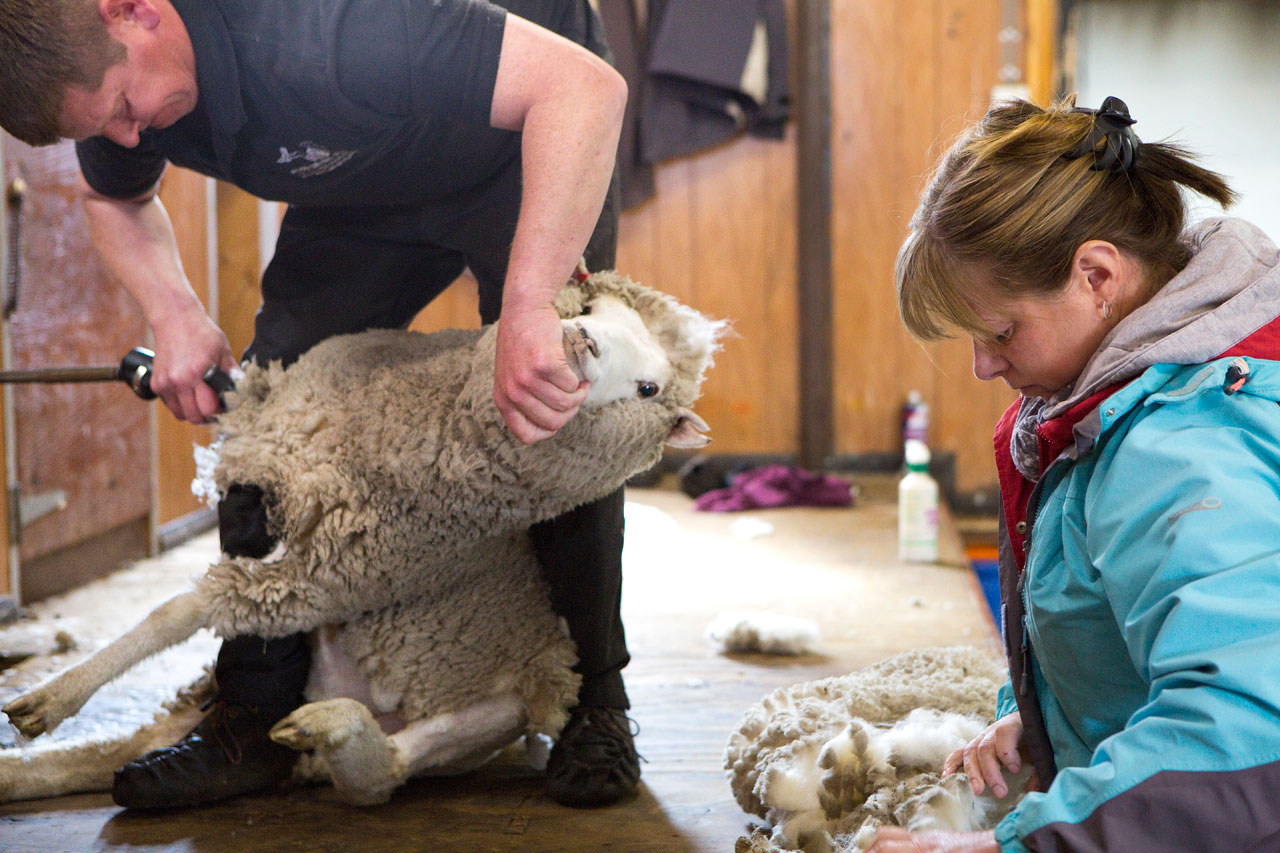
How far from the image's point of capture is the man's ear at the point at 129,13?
1.08 metres

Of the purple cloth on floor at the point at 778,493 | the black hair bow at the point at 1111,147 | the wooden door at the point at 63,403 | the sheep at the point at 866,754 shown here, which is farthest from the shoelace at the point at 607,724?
the purple cloth on floor at the point at 778,493

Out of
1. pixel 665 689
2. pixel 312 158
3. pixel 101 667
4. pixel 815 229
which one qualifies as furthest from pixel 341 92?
pixel 815 229

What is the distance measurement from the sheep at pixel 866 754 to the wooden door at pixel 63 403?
67.7 inches

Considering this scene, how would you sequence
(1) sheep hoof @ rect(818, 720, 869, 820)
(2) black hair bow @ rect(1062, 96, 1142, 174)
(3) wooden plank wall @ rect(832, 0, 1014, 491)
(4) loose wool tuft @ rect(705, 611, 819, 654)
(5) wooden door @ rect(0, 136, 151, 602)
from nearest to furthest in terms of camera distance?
(2) black hair bow @ rect(1062, 96, 1142, 174)
(1) sheep hoof @ rect(818, 720, 869, 820)
(4) loose wool tuft @ rect(705, 611, 819, 654)
(5) wooden door @ rect(0, 136, 151, 602)
(3) wooden plank wall @ rect(832, 0, 1014, 491)

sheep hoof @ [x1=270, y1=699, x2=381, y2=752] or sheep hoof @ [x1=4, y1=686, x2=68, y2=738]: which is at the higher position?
sheep hoof @ [x1=4, y1=686, x2=68, y2=738]

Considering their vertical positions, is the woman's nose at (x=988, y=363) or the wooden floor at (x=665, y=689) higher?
the woman's nose at (x=988, y=363)

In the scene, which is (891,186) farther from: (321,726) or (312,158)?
(321,726)

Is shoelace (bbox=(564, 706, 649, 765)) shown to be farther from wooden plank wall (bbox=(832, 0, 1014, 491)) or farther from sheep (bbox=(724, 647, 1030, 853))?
wooden plank wall (bbox=(832, 0, 1014, 491))

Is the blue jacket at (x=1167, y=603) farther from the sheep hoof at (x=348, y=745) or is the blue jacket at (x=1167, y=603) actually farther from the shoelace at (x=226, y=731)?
the shoelace at (x=226, y=731)

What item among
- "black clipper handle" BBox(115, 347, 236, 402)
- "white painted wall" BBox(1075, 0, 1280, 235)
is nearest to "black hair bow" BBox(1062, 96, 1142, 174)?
"black clipper handle" BBox(115, 347, 236, 402)

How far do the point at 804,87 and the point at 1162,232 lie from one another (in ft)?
10.8

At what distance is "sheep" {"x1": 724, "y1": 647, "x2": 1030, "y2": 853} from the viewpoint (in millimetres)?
1040

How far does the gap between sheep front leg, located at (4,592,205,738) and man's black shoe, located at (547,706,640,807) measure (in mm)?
475

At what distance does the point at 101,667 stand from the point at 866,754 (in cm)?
85
